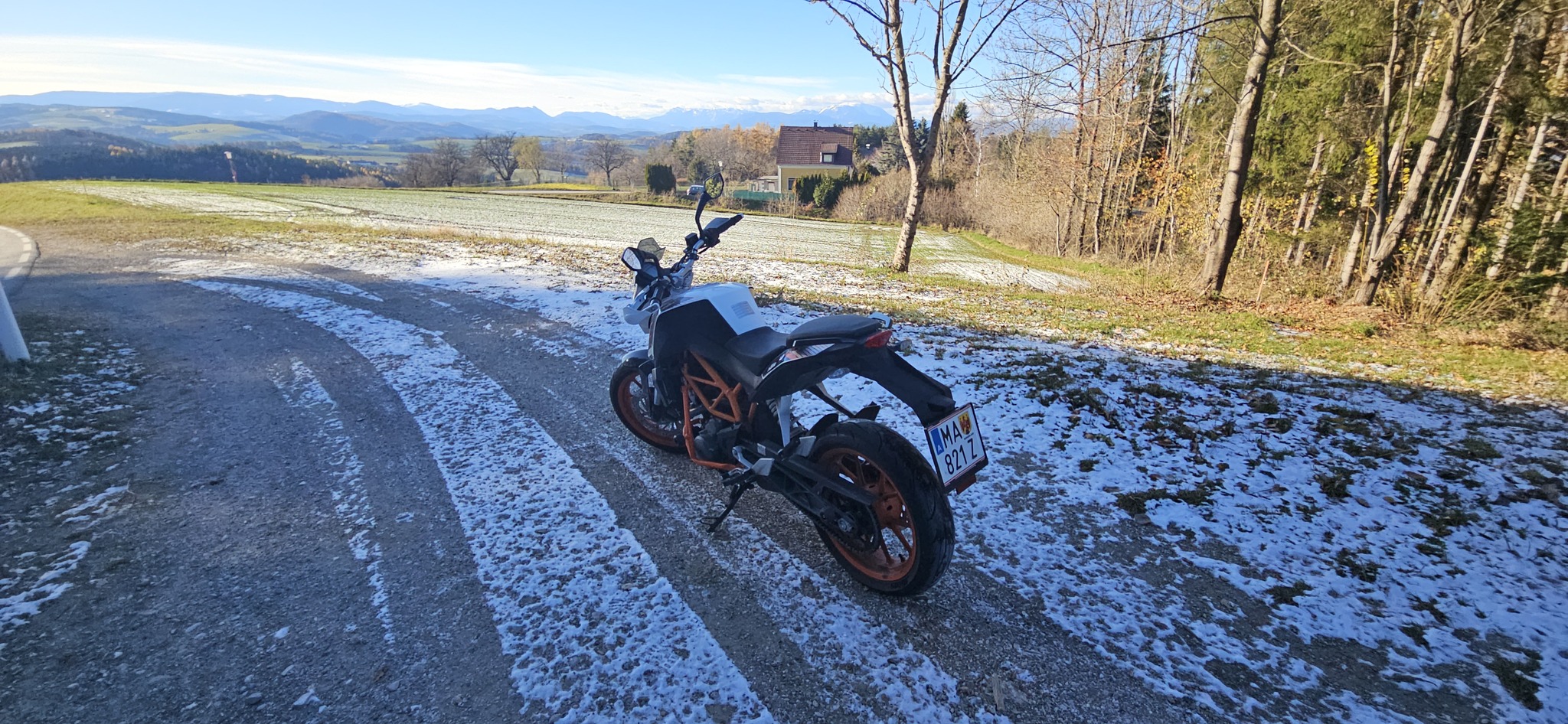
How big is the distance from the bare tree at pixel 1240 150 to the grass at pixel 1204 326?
578mm

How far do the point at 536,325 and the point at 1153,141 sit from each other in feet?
86.2

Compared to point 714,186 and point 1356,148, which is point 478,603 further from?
point 1356,148

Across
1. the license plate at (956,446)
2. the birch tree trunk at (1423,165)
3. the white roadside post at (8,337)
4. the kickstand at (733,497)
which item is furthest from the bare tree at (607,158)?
the license plate at (956,446)

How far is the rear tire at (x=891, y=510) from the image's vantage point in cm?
245

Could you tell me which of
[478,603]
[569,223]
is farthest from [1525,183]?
[569,223]

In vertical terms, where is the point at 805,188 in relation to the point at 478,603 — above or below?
above

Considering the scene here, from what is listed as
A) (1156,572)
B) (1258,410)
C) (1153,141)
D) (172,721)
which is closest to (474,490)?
(172,721)

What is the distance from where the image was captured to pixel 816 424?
118 inches

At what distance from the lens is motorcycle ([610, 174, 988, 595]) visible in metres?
2.48

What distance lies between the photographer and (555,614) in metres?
2.62

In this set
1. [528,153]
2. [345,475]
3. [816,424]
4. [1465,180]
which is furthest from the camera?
[528,153]

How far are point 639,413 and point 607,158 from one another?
73786 mm

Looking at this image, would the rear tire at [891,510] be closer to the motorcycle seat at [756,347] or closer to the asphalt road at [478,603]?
the asphalt road at [478,603]

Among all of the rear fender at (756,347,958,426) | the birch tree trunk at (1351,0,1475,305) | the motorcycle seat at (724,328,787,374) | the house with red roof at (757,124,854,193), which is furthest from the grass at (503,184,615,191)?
the rear fender at (756,347,958,426)
